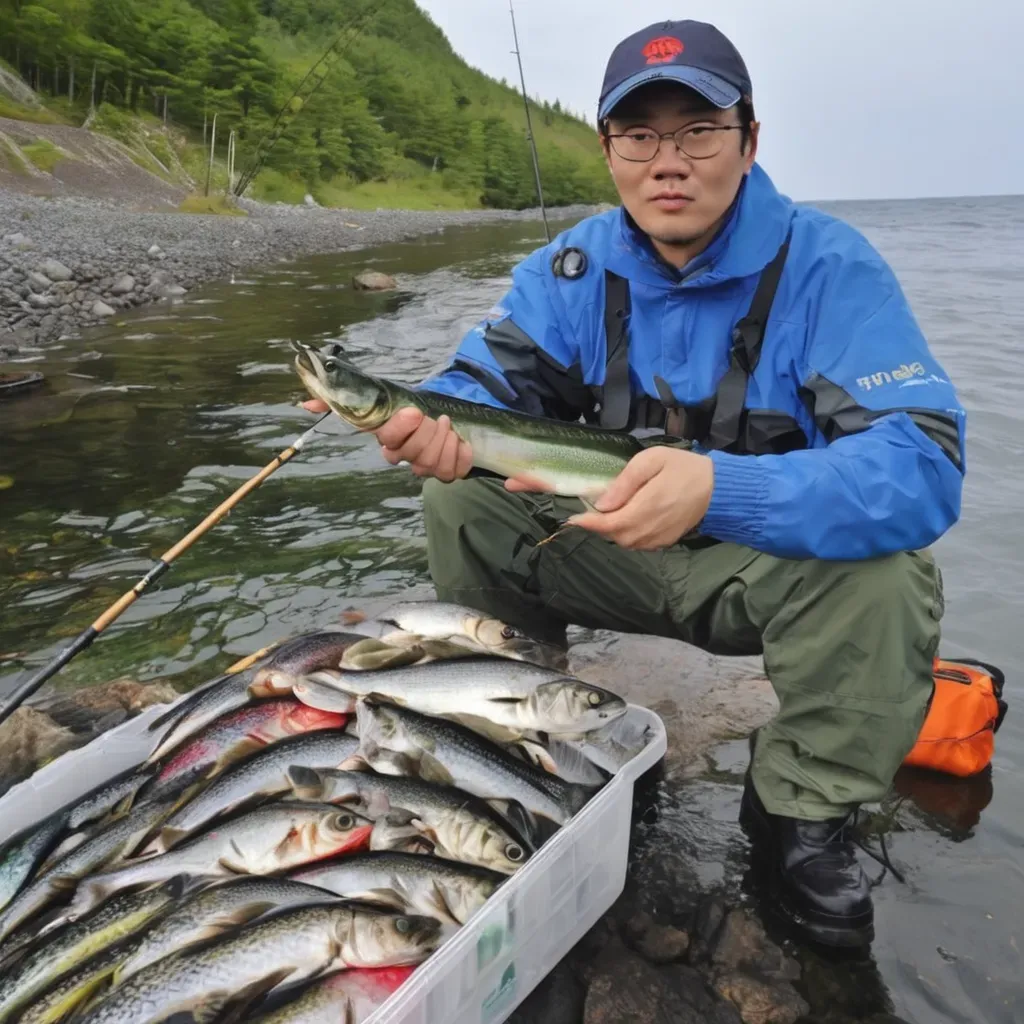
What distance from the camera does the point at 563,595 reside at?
144 inches

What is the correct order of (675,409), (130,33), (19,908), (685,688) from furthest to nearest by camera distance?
1. (130,33)
2. (685,688)
3. (675,409)
4. (19,908)

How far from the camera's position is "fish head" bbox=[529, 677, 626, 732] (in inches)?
109

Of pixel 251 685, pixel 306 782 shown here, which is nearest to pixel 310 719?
pixel 251 685

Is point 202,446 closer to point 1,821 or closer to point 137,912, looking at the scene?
point 1,821

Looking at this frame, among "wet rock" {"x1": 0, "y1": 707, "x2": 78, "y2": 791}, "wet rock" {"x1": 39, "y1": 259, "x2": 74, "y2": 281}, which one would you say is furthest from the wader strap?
"wet rock" {"x1": 39, "y1": 259, "x2": 74, "y2": 281}

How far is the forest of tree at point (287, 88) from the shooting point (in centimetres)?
5303

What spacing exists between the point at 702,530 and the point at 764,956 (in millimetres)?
1289

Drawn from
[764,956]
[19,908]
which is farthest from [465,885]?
[19,908]

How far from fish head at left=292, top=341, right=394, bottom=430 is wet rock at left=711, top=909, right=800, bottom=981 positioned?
191 cm

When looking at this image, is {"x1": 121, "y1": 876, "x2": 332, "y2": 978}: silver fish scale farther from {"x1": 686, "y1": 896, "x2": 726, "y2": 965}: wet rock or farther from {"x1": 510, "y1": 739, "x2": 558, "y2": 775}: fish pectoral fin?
{"x1": 686, "y1": 896, "x2": 726, "y2": 965}: wet rock

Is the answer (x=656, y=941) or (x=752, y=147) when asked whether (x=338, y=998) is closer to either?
(x=656, y=941)

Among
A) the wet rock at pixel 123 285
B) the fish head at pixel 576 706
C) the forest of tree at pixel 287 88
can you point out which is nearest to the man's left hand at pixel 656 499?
the fish head at pixel 576 706

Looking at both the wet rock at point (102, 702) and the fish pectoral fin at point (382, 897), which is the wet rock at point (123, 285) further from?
the fish pectoral fin at point (382, 897)

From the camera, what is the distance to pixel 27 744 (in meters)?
3.69
